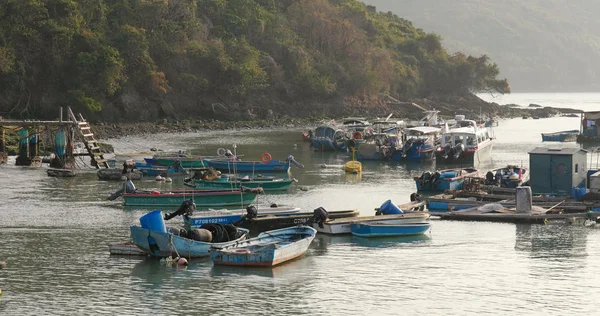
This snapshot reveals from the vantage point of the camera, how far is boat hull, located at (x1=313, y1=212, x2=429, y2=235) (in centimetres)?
3984

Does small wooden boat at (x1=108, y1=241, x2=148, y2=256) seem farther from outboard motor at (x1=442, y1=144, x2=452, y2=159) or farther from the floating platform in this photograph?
outboard motor at (x1=442, y1=144, x2=452, y2=159)

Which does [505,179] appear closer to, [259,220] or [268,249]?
[259,220]

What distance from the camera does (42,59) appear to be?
10938cm

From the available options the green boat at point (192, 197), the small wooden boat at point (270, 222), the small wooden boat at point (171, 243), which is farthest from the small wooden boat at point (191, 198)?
the small wooden boat at point (171, 243)

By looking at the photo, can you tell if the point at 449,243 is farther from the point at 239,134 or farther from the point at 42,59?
the point at 42,59

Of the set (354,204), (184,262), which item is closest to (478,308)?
(184,262)

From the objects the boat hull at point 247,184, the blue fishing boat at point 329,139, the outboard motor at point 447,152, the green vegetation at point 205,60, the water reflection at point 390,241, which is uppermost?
the green vegetation at point 205,60

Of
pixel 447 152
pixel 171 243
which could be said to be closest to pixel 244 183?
pixel 171 243

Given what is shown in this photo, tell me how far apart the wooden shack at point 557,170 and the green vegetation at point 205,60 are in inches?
Answer: 2662

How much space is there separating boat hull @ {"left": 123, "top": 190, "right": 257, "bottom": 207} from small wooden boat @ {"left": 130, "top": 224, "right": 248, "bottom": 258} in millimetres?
12079

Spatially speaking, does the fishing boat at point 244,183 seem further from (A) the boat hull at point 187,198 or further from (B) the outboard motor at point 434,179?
(B) the outboard motor at point 434,179

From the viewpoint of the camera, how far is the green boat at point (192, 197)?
4775 cm

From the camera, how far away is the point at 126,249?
36031 millimetres

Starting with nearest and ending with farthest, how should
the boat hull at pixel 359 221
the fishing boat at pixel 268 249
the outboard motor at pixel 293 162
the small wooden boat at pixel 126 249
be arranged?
the fishing boat at pixel 268 249 → the small wooden boat at pixel 126 249 → the boat hull at pixel 359 221 → the outboard motor at pixel 293 162
